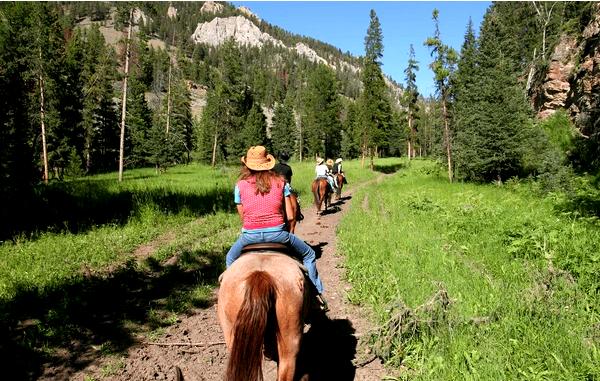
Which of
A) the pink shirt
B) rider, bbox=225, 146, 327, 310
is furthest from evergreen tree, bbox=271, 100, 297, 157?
the pink shirt

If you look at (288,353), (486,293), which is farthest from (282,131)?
(288,353)

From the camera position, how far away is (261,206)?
441 centimetres

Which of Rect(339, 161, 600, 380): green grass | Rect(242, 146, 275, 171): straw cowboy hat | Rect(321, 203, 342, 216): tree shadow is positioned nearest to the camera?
Rect(339, 161, 600, 380): green grass

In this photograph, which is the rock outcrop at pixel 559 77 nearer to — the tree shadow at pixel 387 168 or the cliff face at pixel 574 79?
the cliff face at pixel 574 79

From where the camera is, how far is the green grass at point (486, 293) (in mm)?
4035

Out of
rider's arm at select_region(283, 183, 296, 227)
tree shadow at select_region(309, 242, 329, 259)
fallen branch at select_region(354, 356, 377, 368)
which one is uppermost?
rider's arm at select_region(283, 183, 296, 227)

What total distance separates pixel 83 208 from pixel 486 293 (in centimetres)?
1381

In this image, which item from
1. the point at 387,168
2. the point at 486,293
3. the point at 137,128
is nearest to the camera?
the point at 486,293

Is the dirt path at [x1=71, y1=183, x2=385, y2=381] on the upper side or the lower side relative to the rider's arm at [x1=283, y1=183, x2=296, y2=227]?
lower

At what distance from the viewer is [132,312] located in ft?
21.3

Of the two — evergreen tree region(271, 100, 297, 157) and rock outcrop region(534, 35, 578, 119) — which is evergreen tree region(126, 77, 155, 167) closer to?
evergreen tree region(271, 100, 297, 157)

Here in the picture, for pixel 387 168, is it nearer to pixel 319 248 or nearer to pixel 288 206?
pixel 319 248

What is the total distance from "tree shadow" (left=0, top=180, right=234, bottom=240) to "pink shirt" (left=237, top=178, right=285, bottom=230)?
9.28 metres

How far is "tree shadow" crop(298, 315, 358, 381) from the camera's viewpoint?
186 inches
